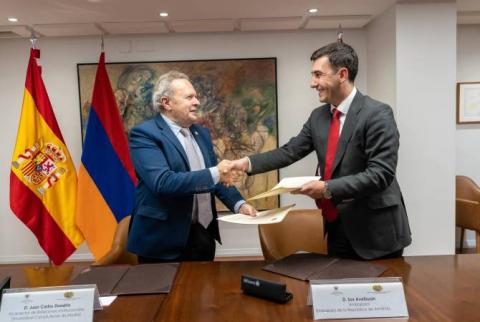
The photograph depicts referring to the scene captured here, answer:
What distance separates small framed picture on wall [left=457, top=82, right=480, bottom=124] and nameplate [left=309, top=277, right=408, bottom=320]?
4.05 meters

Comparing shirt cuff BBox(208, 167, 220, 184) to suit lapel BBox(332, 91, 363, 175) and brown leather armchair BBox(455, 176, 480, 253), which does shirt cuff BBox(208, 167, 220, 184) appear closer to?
suit lapel BBox(332, 91, 363, 175)

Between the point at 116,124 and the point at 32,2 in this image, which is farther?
the point at 116,124

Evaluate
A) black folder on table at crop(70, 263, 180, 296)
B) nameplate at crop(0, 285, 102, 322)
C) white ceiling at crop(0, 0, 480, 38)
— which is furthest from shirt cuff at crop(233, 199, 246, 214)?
white ceiling at crop(0, 0, 480, 38)

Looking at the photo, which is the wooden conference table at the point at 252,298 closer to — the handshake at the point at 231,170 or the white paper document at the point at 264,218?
the white paper document at the point at 264,218

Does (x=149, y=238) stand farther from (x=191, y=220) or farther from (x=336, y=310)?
(x=336, y=310)

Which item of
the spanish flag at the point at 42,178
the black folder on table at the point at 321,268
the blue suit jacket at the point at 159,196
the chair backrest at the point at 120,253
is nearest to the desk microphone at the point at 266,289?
the black folder on table at the point at 321,268

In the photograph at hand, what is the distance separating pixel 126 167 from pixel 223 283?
104 inches

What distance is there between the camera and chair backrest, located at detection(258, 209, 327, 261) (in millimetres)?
2229

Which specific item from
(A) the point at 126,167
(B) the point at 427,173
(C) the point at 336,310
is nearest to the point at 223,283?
(C) the point at 336,310

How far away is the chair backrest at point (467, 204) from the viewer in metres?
3.85

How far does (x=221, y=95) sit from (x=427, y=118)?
6.79 ft

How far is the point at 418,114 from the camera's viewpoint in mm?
3600

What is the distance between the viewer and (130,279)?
4.82 ft

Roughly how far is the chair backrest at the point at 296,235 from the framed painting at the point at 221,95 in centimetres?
220
